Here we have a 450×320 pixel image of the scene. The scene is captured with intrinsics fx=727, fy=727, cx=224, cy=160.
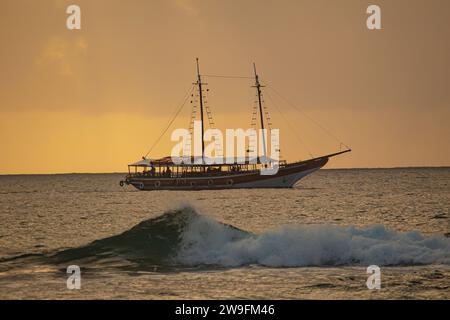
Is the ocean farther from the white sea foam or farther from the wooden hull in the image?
the wooden hull

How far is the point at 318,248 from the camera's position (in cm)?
2703

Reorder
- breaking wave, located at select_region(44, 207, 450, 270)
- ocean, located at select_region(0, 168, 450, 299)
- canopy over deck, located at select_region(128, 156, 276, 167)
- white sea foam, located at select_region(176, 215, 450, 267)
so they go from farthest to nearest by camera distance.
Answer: canopy over deck, located at select_region(128, 156, 276, 167), breaking wave, located at select_region(44, 207, 450, 270), white sea foam, located at select_region(176, 215, 450, 267), ocean, located at select_region(0, 168, 450, 299)

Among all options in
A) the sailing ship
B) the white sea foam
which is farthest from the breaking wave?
the sailing ship

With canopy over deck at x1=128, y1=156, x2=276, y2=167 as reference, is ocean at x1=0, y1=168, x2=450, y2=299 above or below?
below

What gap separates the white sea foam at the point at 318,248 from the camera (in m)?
25.9

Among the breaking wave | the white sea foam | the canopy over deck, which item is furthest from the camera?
the canopy over deck

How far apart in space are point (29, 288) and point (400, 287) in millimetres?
10909

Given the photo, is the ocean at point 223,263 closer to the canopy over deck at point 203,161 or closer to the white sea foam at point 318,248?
the white sea foam at point 318,248

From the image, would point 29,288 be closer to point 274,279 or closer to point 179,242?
point 274,279

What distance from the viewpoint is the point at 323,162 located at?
118 meters

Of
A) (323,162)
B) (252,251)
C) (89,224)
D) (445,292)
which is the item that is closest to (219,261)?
(252,251)

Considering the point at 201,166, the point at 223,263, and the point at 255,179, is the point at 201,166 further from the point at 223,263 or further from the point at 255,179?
the point at 223,263

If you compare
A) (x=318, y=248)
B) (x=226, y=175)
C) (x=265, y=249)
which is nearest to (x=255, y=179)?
(x=226, y=175)

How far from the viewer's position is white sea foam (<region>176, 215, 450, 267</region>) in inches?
1019
